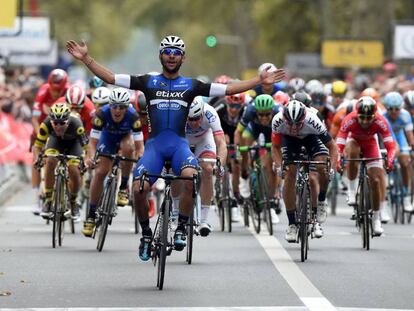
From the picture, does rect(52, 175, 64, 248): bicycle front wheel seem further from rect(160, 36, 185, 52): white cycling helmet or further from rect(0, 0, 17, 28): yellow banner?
rect(0, 0, 17, 28): yellow banner

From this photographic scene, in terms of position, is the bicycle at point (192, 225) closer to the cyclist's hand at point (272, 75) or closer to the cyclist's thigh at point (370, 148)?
the cyclist's hand at point (272, 75)

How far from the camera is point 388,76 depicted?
4078cm

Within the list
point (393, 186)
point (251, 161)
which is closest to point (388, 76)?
point (393, 186)

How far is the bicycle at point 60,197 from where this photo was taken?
18531 millimetres

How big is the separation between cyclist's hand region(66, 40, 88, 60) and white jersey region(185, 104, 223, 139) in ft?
11.2

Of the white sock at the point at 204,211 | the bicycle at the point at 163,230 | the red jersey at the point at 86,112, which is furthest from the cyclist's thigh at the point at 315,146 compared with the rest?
the red jersey at the point at 86,112

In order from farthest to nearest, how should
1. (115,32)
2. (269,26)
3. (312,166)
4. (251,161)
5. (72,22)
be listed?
(115,32) < (72,22) < (269,26) < (251,161) < (312,166)

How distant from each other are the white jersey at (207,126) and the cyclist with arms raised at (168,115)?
276 centimetres

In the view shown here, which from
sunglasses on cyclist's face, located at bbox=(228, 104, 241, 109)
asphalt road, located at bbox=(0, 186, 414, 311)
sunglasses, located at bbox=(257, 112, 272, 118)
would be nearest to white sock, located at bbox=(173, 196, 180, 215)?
asphalt road, located at bbox=(0, 186, 414, 311)

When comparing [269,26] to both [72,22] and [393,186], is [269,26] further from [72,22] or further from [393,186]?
[393,186]

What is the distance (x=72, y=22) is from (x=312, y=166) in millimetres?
69577

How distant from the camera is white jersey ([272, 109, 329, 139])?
17.1 meters

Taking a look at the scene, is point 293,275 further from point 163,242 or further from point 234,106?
point 234,106

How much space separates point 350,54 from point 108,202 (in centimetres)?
4678
